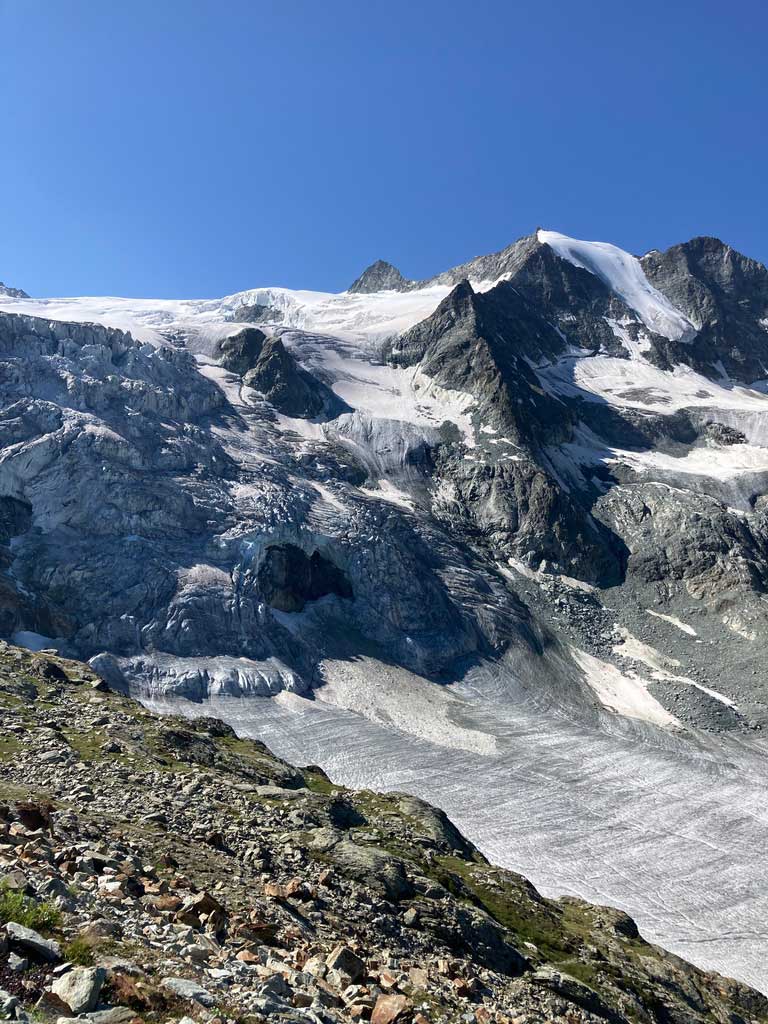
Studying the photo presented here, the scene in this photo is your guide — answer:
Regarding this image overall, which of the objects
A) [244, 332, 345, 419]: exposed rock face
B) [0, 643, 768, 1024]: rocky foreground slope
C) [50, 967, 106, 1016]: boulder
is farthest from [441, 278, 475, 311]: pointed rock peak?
[50, 967, 106, 1016]: boulder

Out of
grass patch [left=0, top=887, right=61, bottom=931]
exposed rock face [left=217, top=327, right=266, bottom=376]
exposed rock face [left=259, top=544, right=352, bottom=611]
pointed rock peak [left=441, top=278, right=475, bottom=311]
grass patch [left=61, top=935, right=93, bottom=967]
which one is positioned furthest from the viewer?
pointed rock peak [left=441, top=278, right=475, bottom=311]

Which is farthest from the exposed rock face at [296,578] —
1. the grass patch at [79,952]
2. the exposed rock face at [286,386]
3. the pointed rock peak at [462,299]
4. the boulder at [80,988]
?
the pointed rock peak at [462,299]

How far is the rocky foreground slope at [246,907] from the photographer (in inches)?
372

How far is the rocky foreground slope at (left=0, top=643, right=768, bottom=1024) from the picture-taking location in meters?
9.46

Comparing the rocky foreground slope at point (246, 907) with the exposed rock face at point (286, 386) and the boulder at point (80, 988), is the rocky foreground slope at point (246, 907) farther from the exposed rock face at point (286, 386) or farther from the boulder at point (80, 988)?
the exposed rock face at point (286, 386)

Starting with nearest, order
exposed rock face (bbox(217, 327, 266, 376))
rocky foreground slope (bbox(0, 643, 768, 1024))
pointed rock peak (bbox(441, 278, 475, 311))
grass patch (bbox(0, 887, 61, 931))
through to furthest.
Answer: grass patch (bbox(0, 887, 61, 931)) → rocky foreground slope (bbox(0, 643, 768, 1024)) → exposed rock face (bbox(217, 327, 266, 376)) → pointed rock peak (bbox(441, 278, 475, 311))

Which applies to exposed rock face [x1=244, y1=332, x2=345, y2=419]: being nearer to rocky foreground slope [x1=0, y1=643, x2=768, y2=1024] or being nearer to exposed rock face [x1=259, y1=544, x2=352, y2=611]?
exposed rock face [x1=259, y1=544, x2=352, y2=611]

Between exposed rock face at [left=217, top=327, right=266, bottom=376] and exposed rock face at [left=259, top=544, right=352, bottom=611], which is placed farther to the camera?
exposed rock face at [left=217, top=327, right=266, bottom=376]

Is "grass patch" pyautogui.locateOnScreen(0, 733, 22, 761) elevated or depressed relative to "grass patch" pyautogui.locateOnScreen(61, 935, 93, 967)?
depressed

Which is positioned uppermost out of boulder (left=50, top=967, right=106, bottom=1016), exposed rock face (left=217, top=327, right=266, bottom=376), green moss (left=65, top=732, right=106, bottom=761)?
exposed rock face (left=217, top=327, right=266, bottom=376)

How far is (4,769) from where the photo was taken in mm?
21312

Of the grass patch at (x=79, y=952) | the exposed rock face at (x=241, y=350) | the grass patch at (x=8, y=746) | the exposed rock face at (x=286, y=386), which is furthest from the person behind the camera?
the exposed rock face at (x=241, y=350)

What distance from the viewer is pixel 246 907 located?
1447 cm

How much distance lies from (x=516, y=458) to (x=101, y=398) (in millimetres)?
77538
